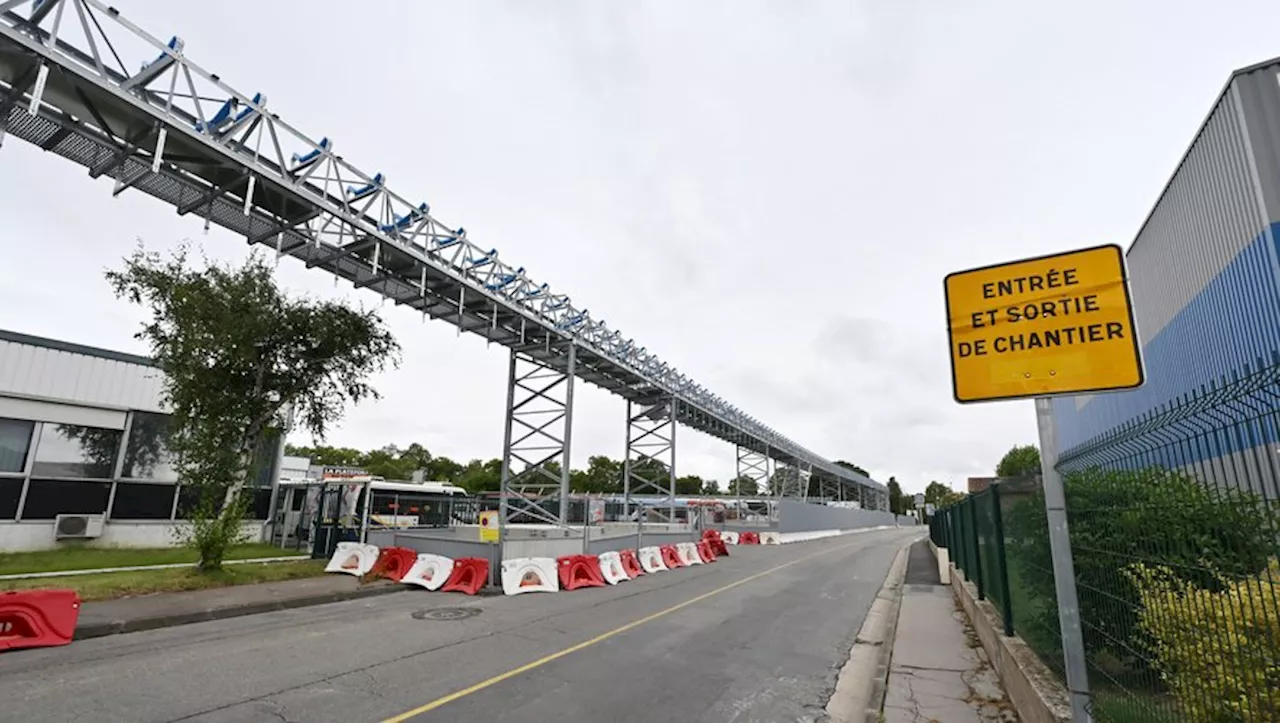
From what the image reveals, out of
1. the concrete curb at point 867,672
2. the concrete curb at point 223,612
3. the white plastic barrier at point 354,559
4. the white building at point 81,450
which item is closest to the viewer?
the concrete curb at point 867,672

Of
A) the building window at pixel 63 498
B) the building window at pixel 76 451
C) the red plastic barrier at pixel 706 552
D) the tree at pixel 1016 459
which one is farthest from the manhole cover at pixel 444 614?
the tree at pixel 1016 459

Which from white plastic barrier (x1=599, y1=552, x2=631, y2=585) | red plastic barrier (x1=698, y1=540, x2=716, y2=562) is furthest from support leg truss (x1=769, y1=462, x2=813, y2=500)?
white plastic barrier (x1=599, y1=552, x2=631, y2=585)

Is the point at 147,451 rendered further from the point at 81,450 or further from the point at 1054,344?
the point at 1054,344

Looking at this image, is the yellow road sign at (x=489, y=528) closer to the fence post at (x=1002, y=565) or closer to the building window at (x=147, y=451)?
the fence post at (x=1002, y=565)

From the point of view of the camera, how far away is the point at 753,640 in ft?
29.2

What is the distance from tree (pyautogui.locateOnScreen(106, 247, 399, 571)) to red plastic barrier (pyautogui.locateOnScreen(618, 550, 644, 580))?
9.50m

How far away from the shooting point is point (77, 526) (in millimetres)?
16484

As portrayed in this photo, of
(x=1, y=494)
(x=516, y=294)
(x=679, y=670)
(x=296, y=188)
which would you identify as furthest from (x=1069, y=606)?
(x=1, y=494)

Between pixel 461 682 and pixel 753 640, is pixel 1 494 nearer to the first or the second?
pixel 461 682

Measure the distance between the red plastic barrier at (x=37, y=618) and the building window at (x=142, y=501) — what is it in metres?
12.4

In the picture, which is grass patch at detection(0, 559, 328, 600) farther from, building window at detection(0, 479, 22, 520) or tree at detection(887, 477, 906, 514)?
tree at detection(887, 477, 906, 514)

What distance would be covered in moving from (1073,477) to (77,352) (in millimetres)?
23771

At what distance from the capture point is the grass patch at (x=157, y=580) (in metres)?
10.4

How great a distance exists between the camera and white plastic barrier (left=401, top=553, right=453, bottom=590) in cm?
1339
